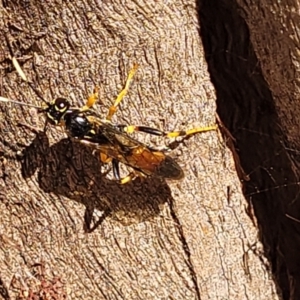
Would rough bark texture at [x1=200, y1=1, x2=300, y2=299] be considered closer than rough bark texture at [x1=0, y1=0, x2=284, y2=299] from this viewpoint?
No

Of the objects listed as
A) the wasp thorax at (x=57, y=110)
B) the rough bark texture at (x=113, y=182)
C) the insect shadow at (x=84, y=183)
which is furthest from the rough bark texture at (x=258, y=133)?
the wasp thorax at (x=57, y=110)

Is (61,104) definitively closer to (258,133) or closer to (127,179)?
(127,179)

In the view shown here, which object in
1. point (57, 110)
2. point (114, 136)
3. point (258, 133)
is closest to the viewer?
point (57, 110)

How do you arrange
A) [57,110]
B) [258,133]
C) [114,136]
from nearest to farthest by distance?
[57,110] → [114,136] → [258,133]

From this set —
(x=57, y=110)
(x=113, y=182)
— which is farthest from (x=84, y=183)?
(x=57, y=110)

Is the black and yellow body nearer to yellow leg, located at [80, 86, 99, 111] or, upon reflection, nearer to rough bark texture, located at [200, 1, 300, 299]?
yellow leg, located at [80, 86, 99, 111]

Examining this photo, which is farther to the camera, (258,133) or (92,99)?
(258,133)

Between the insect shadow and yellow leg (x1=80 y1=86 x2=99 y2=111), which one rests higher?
yellow leg (x1=80 y1=86 x2=99 y2=111)

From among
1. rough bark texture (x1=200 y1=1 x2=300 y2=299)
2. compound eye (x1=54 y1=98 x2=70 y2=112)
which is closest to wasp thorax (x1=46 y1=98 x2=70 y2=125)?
compound eye (x1=54 y1=98 x2=70 y2=112)

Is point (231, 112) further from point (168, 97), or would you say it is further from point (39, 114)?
point (39, 114)
